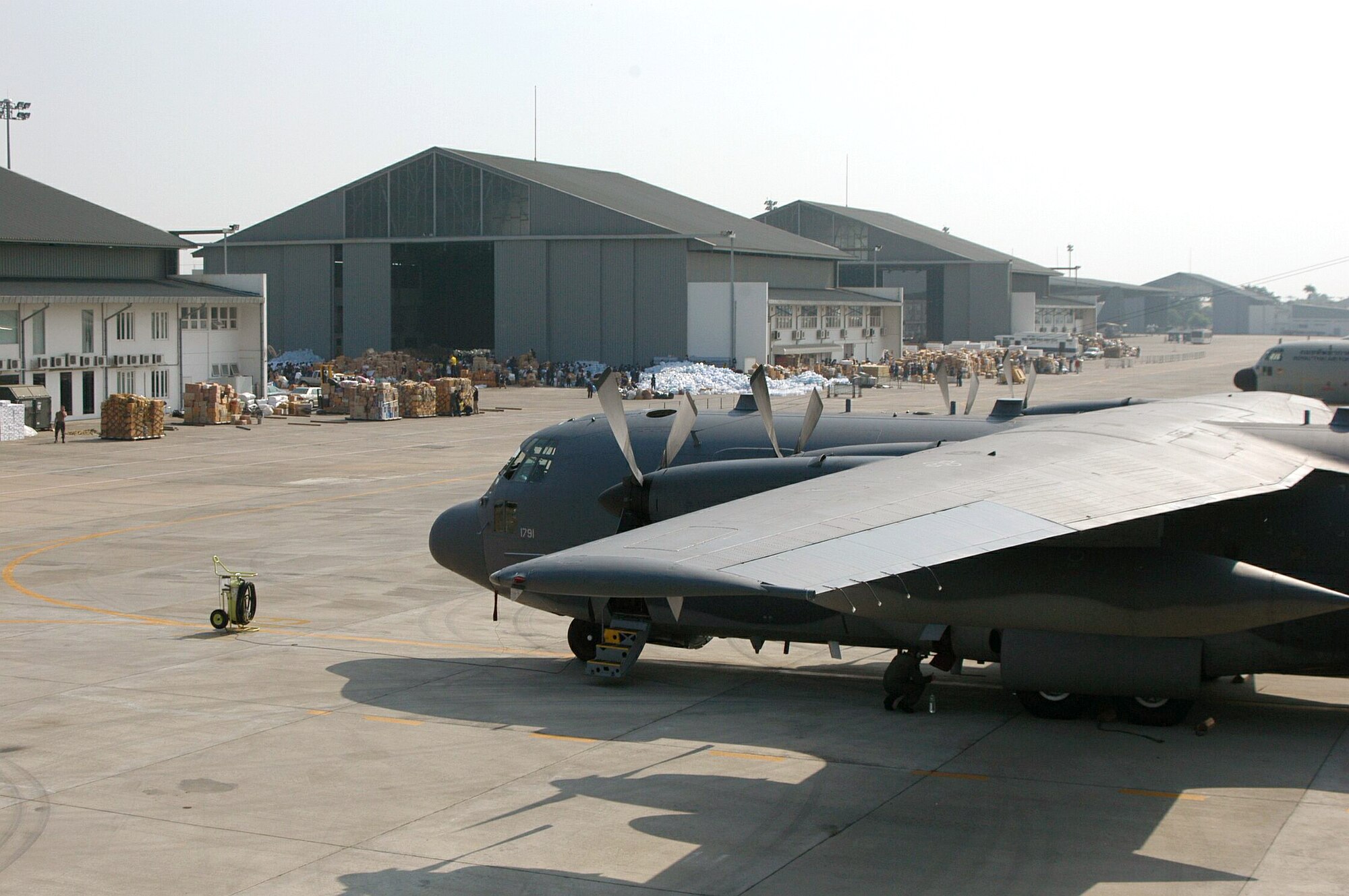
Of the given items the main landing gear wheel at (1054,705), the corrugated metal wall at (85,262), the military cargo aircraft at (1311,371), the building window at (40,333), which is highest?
the corrugated metal wall at (85,262)

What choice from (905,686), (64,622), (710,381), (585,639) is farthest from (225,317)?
(905,686)

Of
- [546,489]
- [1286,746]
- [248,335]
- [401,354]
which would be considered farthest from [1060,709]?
[401,354]

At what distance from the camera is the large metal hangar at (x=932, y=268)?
139 m

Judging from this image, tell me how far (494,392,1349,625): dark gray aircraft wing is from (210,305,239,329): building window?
63.2 m

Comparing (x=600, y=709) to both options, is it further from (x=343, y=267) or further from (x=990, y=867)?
(x=343, y=267)

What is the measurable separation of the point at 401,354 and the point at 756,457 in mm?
78358

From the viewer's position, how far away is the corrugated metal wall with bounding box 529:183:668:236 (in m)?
93.6

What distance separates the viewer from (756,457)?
2056 centimetres

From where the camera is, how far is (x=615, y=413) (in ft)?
58.5

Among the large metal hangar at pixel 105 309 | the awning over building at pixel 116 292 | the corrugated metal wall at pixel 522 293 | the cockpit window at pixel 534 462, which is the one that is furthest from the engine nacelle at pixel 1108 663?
the corrugated metal wall at pixel 522 293

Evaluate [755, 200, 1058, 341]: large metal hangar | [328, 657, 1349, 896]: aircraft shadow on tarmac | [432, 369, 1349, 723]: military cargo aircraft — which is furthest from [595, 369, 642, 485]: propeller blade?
[755, 200, 1058, 341]: large metal hangar

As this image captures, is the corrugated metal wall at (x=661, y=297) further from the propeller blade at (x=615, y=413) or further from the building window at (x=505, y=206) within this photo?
the propeller blade at (x=615, y=413)

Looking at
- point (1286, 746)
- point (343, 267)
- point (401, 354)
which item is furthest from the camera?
point (343, 267)

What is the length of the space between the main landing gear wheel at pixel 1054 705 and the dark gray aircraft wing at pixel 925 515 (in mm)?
3508
